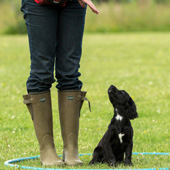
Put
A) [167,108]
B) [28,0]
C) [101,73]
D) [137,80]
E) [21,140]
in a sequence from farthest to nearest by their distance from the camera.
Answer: [101,73] → [137,80] → [167,108] → [21,140] → [28,0]

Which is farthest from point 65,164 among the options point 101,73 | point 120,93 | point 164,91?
point 101,73

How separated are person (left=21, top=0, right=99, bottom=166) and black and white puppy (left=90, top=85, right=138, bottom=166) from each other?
0.23m

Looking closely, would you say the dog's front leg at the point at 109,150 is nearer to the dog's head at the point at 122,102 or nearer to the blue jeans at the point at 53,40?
the dog's head at the point at 122,102

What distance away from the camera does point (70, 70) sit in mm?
4027

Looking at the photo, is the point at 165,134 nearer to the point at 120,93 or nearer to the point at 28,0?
the point at 120,93

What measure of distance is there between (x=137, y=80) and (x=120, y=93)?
6.37m

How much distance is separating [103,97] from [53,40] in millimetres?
4567

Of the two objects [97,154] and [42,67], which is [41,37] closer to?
[42,67]

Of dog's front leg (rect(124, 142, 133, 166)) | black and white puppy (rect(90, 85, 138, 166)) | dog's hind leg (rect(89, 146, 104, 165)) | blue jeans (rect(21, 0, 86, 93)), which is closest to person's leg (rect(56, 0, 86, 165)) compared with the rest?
blue jeans (rect(21, 0, 86, 93))

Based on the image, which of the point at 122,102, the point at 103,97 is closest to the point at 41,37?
the point at 122,102

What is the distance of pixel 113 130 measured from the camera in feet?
13.3

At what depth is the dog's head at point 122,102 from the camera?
412 cm

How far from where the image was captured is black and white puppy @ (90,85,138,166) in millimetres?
4027

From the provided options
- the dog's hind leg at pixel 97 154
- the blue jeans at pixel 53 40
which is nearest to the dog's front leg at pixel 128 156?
the dog's hind leg at pixel 97 154
